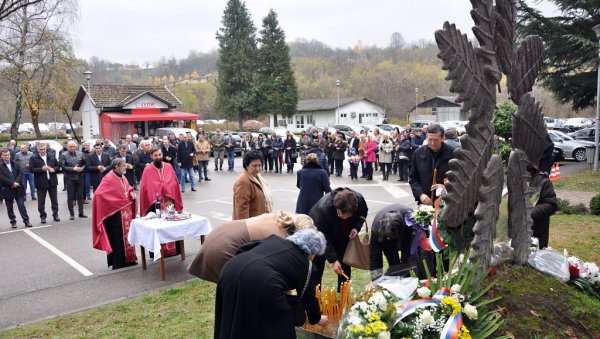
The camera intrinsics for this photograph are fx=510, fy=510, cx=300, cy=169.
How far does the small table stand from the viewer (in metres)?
7.54

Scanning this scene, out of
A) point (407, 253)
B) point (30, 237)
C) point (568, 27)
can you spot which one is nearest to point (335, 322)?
point (407, 253)

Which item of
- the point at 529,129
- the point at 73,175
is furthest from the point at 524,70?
the point at 73,175

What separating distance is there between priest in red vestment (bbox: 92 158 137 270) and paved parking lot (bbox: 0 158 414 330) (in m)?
0.28

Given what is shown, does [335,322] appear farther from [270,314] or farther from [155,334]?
[155,334]

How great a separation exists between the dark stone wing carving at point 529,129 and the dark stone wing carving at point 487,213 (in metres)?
0.35

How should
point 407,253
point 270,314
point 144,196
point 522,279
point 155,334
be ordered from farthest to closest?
point 144,196
point 155,334
point 407,253
point 522,279
point 270,314

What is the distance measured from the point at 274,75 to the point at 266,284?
53.9 meters

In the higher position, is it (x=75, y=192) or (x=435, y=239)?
→ (x=435, y=239)

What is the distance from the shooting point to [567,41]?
61.4ft

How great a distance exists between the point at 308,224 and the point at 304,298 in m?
0.62

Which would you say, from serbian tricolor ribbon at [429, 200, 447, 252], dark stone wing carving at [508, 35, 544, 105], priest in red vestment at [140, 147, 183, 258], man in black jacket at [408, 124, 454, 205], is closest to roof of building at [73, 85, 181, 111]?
priest in red vestment at [140, 147, 183, 258]

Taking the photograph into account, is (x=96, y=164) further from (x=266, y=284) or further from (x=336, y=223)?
(x=266, y=284)

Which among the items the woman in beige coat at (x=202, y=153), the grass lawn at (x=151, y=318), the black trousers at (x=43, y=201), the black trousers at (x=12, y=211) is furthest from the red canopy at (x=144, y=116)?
the grass lawn at (x=151, y=318)

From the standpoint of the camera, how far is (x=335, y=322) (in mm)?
4641
